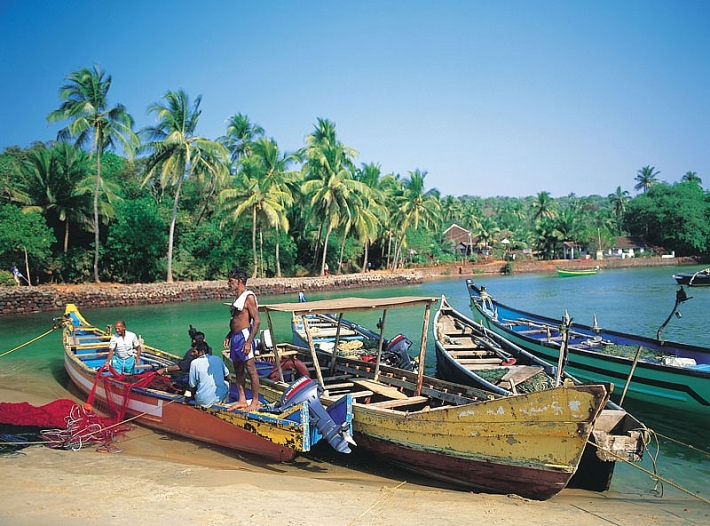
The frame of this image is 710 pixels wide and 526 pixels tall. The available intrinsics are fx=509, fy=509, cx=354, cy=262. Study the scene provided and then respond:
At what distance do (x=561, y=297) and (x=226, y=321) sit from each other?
2001cm

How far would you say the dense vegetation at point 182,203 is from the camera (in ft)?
101

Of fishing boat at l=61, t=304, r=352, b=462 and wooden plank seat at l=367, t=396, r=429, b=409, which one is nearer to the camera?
fishing boat at l=61, t=304, r=352, b=462

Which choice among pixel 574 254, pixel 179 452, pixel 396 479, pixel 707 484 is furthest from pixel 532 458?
pixel 574 254

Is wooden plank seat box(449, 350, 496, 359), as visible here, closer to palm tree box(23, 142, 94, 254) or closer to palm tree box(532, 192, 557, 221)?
palm tree box(23, 142, 94, 254)

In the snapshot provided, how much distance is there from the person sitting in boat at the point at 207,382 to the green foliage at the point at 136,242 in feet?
100

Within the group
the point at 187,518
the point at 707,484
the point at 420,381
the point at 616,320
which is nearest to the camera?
the point at 187,518

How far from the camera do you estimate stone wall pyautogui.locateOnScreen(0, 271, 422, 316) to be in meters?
28.9

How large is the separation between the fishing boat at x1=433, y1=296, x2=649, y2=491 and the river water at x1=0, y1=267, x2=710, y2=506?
697 millimetres

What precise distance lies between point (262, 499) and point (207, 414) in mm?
2361

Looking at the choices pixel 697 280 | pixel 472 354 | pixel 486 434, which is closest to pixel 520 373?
pixel 472 354

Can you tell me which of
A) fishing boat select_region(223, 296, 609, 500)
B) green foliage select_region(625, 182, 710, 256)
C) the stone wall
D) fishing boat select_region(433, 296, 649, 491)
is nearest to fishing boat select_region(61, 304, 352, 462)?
fishing boat select_region(223, 296, 609, 500)

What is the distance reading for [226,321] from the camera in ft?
79.9

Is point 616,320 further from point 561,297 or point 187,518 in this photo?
point 187,518

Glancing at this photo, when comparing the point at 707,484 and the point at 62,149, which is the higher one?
the point at 62,149
